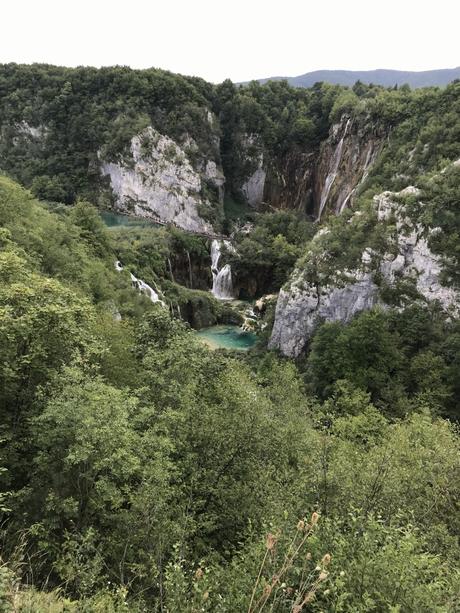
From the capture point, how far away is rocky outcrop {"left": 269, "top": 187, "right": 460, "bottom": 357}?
35.6 meters

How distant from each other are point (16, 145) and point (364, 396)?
10269 cm

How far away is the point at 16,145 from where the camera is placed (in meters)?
101

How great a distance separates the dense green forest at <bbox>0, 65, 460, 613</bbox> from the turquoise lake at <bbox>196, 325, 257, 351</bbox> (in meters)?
2.31

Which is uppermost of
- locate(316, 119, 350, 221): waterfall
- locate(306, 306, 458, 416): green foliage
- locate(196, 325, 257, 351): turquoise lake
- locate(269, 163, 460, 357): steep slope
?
locate(316, 119, 350, 221): waterfall

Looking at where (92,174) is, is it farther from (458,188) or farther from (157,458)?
(157,458)

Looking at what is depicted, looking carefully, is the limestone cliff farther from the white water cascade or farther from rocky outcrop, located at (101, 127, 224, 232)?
the white water cascade

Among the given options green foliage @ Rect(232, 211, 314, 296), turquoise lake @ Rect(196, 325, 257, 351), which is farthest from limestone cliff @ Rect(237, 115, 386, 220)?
turquoise lake @ Rect(196, 325, 257, 351)

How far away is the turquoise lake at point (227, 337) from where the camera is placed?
4841 cm

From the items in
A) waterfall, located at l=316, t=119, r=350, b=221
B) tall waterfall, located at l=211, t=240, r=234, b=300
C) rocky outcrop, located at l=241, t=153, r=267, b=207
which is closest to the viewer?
tall waterfall, located at l=211, t=240, r=234, b=300

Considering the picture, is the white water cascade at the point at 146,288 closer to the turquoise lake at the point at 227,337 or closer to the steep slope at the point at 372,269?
the turquoise lake at the point at 227,337

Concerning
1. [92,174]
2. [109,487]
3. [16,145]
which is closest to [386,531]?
[109,487]

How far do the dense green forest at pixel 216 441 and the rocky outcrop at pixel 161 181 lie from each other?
41166mm

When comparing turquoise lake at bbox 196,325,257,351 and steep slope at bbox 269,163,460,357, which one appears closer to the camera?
steep slope at bbox 269,163,460,357

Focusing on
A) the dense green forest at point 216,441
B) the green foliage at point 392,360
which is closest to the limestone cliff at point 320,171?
the dense green forest at point 216,441
